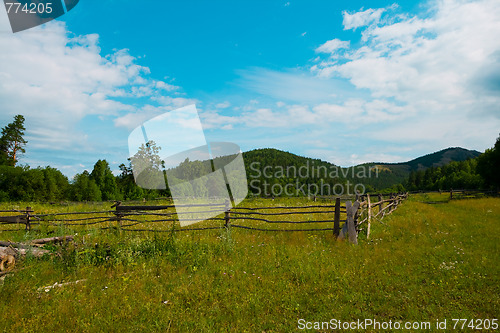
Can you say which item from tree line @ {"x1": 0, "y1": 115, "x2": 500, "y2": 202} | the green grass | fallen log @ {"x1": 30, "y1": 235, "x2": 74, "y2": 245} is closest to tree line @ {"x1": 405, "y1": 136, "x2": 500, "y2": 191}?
tree line @ {"x1": 0, "y1": 115, "x2": 500, "y2": 202}

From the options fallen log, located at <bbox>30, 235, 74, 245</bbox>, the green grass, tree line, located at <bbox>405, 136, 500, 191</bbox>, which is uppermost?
tree line, located at <bbox>405, 136, 500, 191</bbox>

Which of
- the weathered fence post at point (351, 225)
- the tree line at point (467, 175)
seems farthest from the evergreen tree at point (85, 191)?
the tree line at point (467, 175)

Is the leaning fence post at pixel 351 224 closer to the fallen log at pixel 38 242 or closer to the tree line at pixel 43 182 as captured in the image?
the fallen log at pixel 38 242

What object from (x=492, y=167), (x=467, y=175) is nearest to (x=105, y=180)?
(x=492, y=167)

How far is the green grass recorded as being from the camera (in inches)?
179

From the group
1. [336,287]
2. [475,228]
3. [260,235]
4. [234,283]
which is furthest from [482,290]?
[475,228]

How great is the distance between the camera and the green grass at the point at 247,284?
4551mm

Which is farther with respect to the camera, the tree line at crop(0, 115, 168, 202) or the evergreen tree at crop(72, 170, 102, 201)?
the evergreen tree at crop(72, 170, 102, 201)

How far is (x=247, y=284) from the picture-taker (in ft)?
19.0

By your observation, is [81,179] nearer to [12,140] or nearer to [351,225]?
[12,140]

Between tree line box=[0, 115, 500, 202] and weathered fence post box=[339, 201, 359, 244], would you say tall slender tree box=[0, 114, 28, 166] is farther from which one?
weathered fence post box=[339, 201, 359, 244]

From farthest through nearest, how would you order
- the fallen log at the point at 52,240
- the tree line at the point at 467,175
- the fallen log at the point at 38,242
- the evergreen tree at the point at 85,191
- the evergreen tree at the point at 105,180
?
the evergreen tree at the point at 105,180
the evergreen tree at the point at 85,191
the tree line at the point at 467,175
the fallen log at the point at 52,240
the fallen log at the point at 38,242

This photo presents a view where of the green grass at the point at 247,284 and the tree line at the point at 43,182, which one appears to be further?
the tree line at the point at 43,182

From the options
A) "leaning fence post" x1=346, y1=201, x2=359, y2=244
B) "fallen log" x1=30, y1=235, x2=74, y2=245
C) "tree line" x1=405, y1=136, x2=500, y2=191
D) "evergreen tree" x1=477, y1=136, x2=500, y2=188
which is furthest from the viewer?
"tree line" x1=405, y1=136, x2=500, y2=191
